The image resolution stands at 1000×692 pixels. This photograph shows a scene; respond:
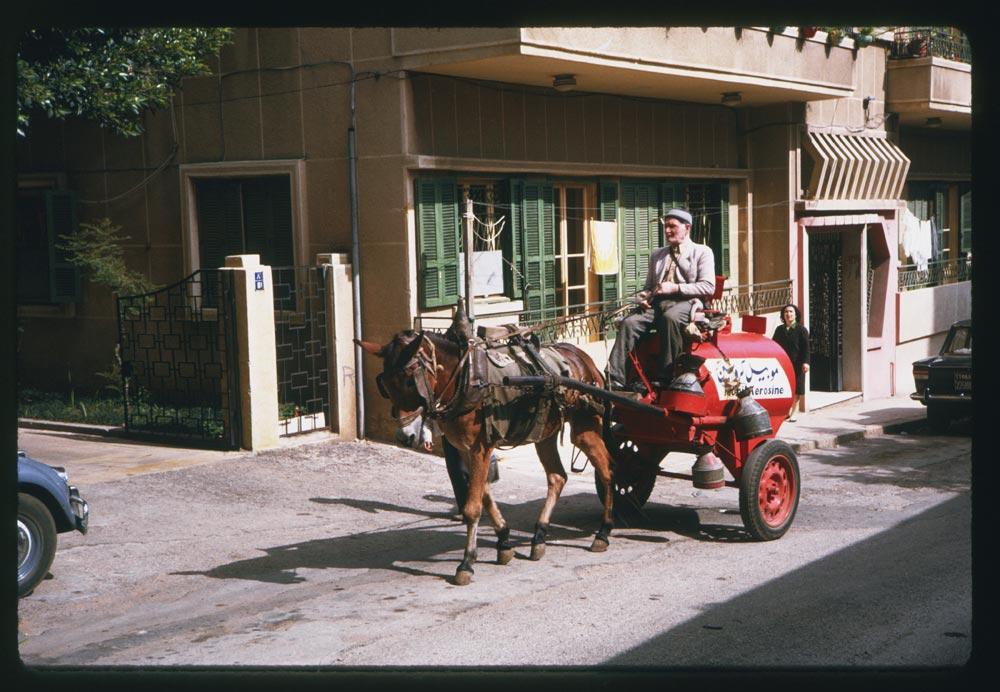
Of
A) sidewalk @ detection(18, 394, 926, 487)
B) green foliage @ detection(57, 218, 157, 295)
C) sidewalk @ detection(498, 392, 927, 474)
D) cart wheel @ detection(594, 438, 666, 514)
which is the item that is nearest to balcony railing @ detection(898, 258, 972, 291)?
sidewalk @ detection(498, 392, 927, 474)

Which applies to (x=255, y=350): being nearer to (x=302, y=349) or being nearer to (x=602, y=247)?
(x=302, y=349)

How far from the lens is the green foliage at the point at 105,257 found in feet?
50.0

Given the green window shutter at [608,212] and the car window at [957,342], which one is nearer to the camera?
the green window shutter at [608,212]

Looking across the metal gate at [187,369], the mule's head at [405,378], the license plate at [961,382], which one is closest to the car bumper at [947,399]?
the license plate at [961,382]

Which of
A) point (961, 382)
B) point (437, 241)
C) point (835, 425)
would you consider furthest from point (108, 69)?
point (961, 382)

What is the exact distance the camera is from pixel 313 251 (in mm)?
14227

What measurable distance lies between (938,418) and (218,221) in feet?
36.1

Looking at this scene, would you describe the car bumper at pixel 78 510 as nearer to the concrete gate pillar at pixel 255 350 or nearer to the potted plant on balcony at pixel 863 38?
the concrete gate pillar at pixel 255 350

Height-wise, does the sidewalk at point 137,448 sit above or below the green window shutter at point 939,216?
below

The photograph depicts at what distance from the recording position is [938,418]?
666 inches

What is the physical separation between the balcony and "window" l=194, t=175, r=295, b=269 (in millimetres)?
12827

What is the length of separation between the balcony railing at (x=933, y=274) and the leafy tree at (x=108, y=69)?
48.8 feet

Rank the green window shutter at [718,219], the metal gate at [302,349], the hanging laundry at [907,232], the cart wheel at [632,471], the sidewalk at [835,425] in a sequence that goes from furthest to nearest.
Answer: the hanging laundry at [907,232] → the green window shutter at [718,219] → the sidewalk at [835,425] → the metal gate at [302,349] → the cart wheel at [632,471]

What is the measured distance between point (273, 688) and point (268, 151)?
469 inches
